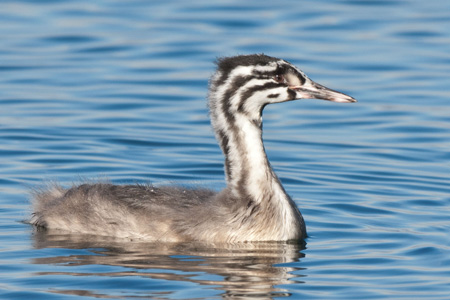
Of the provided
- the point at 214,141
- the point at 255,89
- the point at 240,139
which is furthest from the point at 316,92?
the point at 214,141

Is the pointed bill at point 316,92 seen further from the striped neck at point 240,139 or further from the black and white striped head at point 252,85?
the striped neck at point 240,139

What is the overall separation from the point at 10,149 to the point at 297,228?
20.7ft

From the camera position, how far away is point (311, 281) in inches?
505

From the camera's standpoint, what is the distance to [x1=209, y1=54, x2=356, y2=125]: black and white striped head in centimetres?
1442

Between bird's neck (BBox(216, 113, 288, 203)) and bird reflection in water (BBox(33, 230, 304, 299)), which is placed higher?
bird's neck (BBox(216, 113, 288, 203))

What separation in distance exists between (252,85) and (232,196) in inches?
52.9

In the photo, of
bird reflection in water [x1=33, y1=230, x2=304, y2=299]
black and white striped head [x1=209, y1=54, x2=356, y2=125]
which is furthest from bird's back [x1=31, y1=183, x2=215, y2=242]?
black and white striped head [x1=209, y1=54, x2=356, y2=125]

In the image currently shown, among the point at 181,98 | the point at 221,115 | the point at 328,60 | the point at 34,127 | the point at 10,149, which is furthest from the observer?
the point at 328,60

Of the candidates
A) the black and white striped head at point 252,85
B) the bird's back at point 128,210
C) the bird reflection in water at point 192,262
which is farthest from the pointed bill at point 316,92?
the bird reflection in water at point 192,262

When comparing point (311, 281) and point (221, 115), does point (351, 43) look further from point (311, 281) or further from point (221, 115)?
point (311, 281)

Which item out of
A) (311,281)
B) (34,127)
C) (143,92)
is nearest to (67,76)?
(143,92)

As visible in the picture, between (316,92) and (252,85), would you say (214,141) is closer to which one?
(316,92)

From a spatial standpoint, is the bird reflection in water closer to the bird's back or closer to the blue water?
the blue water

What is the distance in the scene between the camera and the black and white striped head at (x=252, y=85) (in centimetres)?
1442
